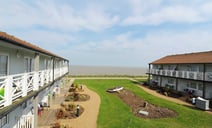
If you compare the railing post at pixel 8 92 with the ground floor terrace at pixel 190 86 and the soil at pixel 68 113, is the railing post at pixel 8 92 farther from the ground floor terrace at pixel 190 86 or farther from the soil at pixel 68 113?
the ground floor terrace at pixel 190 86

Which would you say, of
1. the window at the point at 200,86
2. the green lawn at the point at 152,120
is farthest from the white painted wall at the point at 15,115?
the window at the point at 200,86

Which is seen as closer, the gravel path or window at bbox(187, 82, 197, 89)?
the gravel path

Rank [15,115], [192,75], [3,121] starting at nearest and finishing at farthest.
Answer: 1. [3,121]
2. [15,115]
3. [192,75]

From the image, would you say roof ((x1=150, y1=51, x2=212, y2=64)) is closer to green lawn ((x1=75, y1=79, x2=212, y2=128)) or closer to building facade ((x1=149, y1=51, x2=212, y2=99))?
building facade ((x1=149, y1=51, x2=212, y2=99))

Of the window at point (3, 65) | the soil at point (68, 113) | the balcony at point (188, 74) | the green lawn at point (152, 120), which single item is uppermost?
the window at point (3, 65)

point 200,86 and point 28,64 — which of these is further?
point 200,86

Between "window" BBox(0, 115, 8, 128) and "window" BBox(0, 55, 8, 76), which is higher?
"window" BBox(0, 55, 8, 76)

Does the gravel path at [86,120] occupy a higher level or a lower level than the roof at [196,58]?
lower

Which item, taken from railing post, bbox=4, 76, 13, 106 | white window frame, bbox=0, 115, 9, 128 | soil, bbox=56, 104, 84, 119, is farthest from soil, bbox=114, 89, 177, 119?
railing post, bbox=4, 76, 13, 106

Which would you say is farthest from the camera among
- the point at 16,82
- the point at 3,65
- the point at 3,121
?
the point at 3,121

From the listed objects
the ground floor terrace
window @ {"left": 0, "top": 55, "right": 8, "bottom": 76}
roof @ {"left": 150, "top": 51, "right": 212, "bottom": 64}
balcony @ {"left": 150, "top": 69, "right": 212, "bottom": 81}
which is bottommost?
the ground floor terrace

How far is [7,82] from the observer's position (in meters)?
7.42

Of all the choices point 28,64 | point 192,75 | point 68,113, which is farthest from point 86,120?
point 192,75

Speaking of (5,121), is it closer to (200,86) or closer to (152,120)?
(152,120)
